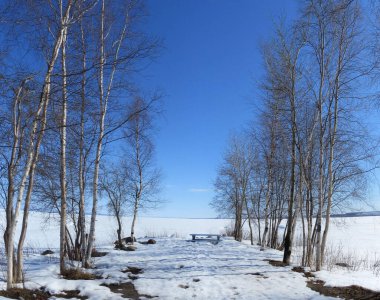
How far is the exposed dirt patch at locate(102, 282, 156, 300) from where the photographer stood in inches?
305

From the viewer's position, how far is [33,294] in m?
6.61

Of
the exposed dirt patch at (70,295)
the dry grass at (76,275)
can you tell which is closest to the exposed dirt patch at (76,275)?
the dry grass at (76,275)

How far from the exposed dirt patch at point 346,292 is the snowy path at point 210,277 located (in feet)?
0.90

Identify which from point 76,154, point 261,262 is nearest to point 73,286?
point 76,154

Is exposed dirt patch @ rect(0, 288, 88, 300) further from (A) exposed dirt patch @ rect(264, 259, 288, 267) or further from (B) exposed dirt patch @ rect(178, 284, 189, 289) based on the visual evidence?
(A) exposed dirt patch @ rect(264, 259, 288, 267)

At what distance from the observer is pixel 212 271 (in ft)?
33.9

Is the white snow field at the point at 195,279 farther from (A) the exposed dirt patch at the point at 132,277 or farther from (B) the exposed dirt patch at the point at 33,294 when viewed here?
(B) the exposed dirt patch at the point at 33,294

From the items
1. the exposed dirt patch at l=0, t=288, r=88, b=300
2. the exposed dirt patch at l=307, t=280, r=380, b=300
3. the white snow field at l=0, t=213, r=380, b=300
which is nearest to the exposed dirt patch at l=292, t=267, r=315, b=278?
the white snow field at l=0, t=213, r=380, b=300

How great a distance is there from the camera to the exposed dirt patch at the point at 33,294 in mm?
6250

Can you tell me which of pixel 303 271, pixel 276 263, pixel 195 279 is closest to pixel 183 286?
pixel 195 279

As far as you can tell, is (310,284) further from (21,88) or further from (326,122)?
(21,88)

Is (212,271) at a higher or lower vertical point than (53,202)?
lower

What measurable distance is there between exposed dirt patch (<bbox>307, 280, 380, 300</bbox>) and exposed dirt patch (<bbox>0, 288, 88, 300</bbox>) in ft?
17.4

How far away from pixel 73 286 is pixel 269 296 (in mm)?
4277
